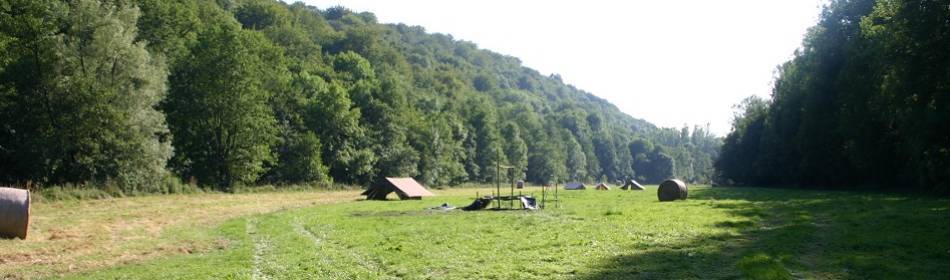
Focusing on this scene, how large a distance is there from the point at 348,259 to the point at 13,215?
35.3ft

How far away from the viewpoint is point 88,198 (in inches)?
1503

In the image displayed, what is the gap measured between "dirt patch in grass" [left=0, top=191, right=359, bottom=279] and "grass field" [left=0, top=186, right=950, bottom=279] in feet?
0.18

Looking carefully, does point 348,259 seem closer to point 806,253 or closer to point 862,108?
point 806,253

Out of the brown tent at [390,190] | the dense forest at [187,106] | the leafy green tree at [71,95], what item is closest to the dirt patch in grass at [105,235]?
the leafy green tree at [71,95]

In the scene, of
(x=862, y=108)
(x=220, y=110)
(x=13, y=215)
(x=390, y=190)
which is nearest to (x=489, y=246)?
(x=13, y=215)

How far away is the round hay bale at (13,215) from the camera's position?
19500mm

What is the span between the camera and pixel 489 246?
18.9 metres

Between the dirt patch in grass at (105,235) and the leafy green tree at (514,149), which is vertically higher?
the leafy green tree at (514,149)

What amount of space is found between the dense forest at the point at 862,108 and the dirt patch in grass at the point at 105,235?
111 ft

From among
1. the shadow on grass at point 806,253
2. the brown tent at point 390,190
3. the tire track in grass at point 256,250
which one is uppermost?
the brown tent at point 390,190

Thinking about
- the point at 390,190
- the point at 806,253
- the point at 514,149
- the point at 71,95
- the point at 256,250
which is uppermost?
the point at 514,149

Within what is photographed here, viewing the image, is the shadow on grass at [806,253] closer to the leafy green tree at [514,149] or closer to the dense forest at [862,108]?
the dense forest at [862,108]

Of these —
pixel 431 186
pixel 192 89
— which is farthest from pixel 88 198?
pixel 431 186

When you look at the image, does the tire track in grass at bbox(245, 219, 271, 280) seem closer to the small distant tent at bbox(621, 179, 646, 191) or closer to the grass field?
the grass field
